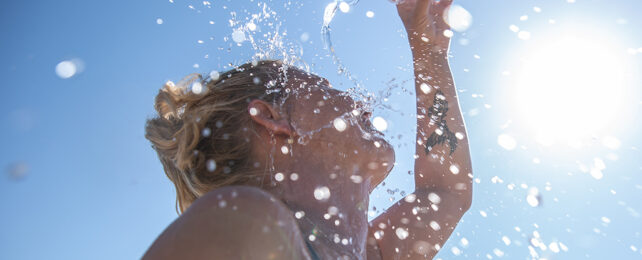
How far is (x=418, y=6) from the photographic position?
3.53 metres

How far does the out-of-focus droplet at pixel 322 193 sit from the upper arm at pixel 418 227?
642 millimetres

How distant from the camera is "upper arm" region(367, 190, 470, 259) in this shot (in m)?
3.05

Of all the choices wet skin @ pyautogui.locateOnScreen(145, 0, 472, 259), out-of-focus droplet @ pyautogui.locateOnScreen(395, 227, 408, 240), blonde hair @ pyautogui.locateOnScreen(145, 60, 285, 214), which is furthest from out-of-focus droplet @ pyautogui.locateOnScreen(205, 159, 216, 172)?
out-of-focus droplet @ pyautogui.locateOnScreen(395, 227, 408, 240)

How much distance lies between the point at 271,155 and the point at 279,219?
114 centimetres

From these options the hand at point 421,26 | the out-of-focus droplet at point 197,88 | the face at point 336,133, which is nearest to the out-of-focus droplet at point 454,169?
the face at point 336,133

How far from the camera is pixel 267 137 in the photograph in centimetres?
291

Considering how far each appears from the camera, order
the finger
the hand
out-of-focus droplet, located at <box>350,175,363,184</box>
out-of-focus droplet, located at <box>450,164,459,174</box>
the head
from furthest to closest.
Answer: the finger → the hand → out-of-focus droplet, located at <box>450,164,459,174</box> → out-of-focus droplet, located at <box>350,175,363,184</box> → the head

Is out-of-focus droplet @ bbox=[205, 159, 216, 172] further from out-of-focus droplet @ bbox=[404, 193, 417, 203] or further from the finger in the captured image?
the finger

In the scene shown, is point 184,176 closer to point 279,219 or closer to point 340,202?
point 340,202

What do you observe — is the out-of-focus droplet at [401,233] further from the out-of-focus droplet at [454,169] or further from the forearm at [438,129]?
the out-of-focus droplet at [454,169]

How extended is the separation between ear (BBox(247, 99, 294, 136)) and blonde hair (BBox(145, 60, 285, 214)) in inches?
2.4

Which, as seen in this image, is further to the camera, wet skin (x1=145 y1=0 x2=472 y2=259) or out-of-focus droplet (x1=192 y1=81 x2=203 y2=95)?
out-of-focus droplet (x1=192 y1=81 x2=203 y2=95)

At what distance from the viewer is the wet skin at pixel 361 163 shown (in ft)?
8.75

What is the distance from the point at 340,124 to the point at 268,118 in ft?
1.67
